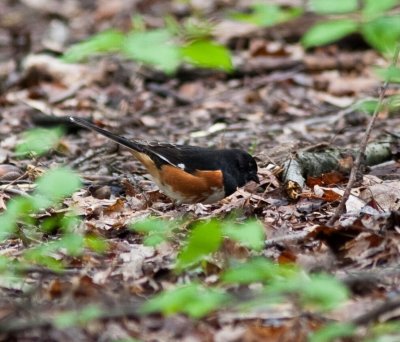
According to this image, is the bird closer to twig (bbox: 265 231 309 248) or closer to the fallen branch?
the fallen branch

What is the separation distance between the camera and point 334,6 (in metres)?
2.74

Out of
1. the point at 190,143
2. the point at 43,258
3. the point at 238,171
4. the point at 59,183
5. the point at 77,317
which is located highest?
the point at 59,183

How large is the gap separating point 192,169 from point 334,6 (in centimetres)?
289

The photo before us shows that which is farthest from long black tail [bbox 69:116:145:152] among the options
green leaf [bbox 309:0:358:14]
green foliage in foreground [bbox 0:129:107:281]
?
green leaf [bbox 309:0:358:14]

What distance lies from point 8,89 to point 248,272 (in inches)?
271

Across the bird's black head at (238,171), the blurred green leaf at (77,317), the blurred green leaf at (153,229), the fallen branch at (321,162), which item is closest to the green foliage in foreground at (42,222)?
the blurred green leaf at (153,229)

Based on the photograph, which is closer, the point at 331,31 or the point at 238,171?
the point at 331,31

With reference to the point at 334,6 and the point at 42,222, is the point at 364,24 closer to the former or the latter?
the point at 334,6

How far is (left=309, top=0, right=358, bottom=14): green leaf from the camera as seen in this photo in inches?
107

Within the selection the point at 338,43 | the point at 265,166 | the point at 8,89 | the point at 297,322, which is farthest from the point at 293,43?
the point at 297,322

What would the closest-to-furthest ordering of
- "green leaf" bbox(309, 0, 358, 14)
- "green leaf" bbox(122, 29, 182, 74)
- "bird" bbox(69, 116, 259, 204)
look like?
1. "green leaf" bbox(122, 29, 182, 74)
2. "green leaf" bbox(309, 0, 358, 14)
3. "bird" bbox(69, 116, 259, 204)

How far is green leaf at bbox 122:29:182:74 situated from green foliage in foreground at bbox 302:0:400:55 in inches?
21.9

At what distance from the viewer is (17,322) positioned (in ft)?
10.6

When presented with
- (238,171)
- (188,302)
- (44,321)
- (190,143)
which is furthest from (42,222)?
(190,143)
